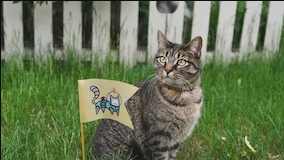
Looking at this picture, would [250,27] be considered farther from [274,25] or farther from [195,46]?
[195,46]

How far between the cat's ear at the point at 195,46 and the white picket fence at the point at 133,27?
164cm

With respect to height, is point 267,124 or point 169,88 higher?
point 169,88

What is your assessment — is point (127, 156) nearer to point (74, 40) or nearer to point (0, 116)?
point (0, 116)

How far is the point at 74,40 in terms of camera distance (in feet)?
13.0

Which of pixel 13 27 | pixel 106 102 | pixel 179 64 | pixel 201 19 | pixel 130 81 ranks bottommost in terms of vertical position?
pixel 130 81

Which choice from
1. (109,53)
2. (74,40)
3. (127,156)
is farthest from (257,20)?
(127,156)

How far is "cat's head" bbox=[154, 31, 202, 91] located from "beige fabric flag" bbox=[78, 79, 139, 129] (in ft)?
1.09

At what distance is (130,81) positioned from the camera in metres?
3.60

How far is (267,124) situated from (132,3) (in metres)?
1.75

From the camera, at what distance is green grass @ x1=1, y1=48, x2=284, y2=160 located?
2.69 metres

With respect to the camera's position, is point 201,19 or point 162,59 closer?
point 162,59

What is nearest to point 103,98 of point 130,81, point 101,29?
point 130,81

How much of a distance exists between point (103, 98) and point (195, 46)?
60cm

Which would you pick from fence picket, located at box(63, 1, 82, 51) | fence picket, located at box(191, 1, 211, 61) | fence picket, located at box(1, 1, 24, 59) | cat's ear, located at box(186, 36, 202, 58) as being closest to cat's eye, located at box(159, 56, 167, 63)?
cat's ear, located at box(186, 36, 202, 58)
